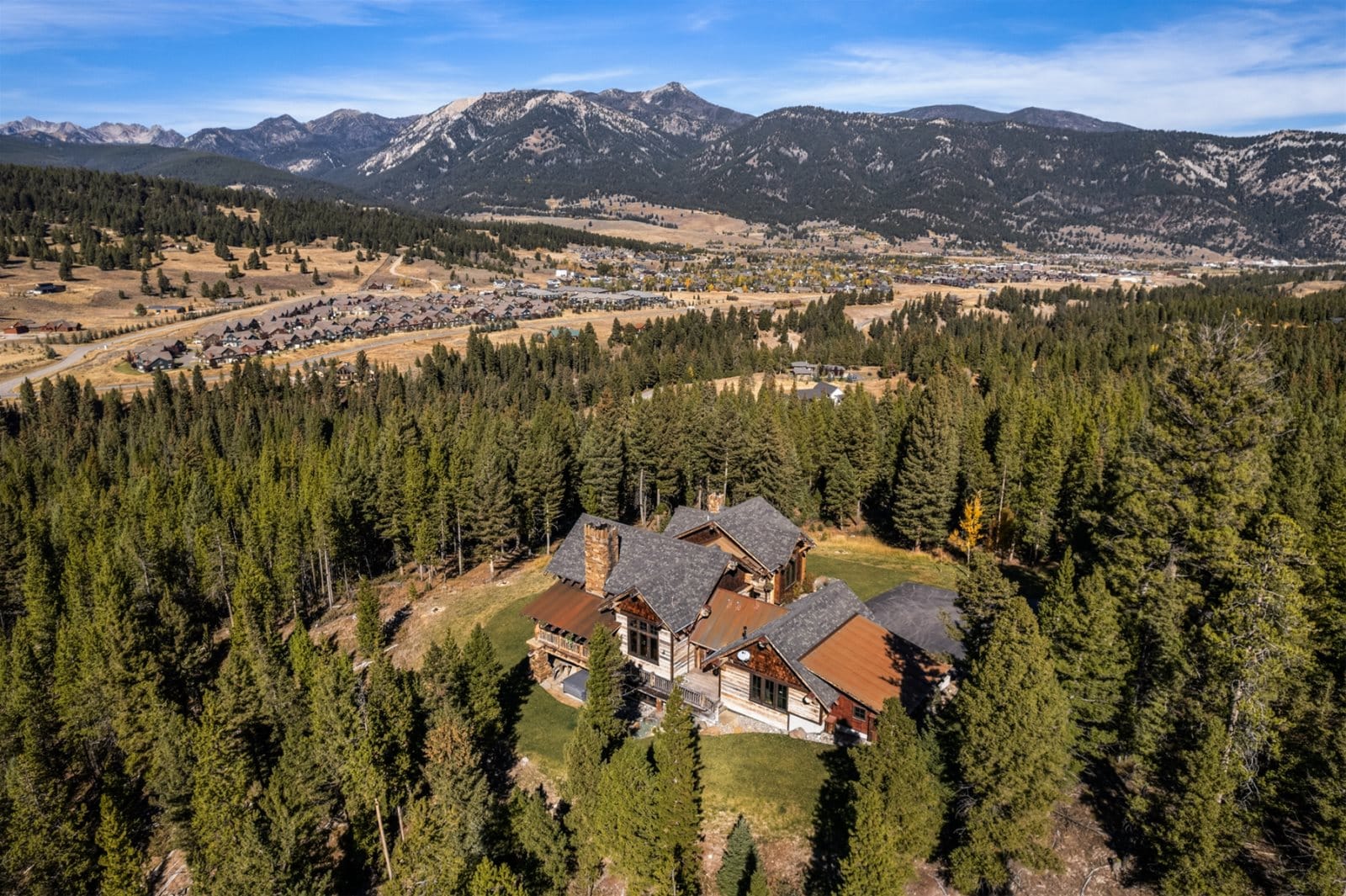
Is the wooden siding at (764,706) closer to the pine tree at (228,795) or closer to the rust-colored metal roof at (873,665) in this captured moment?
the rust-colored metal roof at (873,665)

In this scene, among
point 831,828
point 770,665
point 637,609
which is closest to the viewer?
point 831,828

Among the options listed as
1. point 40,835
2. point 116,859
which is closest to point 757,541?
point 116,859

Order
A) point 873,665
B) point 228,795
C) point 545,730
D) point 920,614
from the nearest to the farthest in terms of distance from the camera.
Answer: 1. point 228,795
2. point 873,665
3. point 545,730
4. point 920,614

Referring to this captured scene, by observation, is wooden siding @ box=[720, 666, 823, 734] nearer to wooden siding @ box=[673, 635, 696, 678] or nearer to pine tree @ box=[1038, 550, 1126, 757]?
wooden siding @ box=[673, 635, 696, 678]

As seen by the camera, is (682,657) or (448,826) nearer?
(448,826)

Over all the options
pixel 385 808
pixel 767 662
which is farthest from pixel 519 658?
pixel 767 662

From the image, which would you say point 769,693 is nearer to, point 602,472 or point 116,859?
point 116,859

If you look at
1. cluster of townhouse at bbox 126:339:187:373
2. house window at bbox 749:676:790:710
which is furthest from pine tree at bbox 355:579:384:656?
cluster of townhouse at bbox 126:339:187:373

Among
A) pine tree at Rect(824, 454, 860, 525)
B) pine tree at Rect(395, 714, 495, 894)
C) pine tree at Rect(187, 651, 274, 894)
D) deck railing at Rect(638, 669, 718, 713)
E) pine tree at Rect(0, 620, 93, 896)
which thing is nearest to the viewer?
pine tree at Rect(395, 714, 495, 894)
